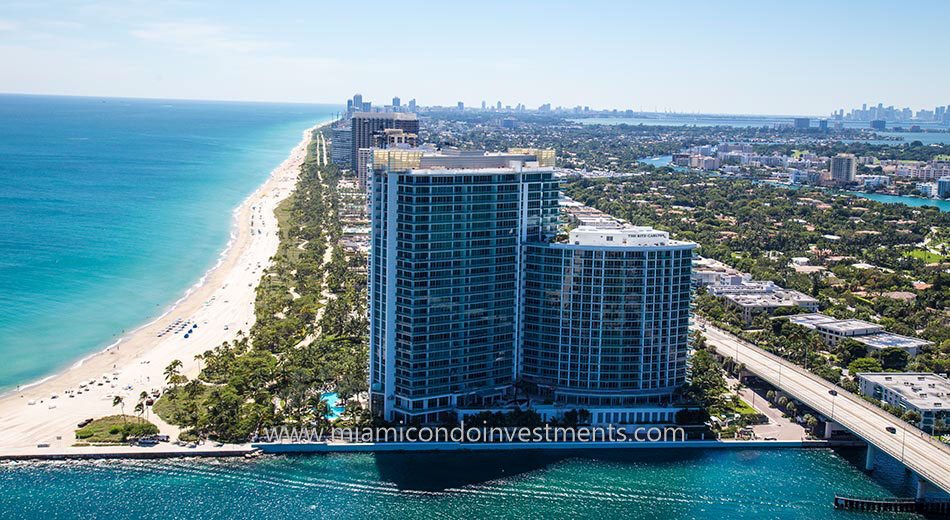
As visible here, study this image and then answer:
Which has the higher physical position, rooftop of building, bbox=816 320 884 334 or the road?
rooftop of building, bbox=816 320 884 334

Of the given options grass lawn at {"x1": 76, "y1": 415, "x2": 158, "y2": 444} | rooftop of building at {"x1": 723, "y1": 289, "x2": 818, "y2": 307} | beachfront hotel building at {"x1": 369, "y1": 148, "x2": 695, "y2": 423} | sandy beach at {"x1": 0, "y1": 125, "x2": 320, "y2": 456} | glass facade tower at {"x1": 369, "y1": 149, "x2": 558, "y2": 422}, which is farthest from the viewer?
rooftop of building at {"x1": 723, "y1": 289, "x2": 818, "y2": 307}

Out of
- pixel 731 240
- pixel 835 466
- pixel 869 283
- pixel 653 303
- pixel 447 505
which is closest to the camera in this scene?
pixel 447 505

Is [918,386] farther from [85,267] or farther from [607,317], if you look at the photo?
[85,267]

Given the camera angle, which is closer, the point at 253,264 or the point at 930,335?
the point at 930,335

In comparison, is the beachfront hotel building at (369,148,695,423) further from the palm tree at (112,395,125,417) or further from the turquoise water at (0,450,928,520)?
the palm tree at (112,395,125,417)

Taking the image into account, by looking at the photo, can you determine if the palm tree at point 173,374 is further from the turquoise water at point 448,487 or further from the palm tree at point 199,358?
the turquoise water at point 448,487

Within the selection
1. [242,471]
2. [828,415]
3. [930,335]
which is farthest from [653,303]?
[930,335]

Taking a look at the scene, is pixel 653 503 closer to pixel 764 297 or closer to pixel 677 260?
pixel 677 260

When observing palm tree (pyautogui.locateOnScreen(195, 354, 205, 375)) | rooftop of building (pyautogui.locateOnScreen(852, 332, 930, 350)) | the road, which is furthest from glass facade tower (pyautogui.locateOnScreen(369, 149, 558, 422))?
rooftop of building (pyautogui.locateOnScreen(852, 332, 930, 350))
